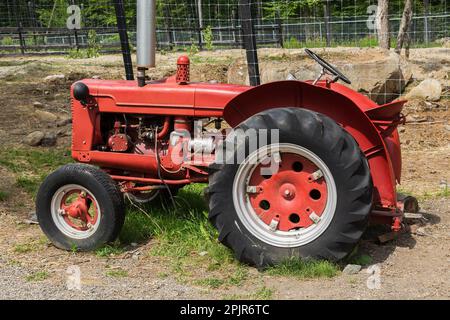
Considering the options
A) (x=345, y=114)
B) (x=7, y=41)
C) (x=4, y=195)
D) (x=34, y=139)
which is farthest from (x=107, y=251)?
(x=7, y=41)

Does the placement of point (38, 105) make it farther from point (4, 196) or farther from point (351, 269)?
point (351, 269)

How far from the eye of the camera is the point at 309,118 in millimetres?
4445

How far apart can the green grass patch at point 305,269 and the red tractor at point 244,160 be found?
52mm

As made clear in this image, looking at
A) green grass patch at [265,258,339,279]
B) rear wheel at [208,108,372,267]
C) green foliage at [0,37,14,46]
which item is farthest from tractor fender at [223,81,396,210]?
green foliage at [0,37,14,46]

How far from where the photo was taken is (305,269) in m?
4.41

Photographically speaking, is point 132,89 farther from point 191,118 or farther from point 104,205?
point 104,205

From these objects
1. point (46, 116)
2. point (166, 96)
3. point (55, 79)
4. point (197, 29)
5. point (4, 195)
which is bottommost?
point (4, 195)

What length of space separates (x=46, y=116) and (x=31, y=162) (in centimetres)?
286

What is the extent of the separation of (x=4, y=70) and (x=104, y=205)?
12846 mm

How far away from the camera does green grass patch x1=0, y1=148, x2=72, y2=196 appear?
7285 millimetres

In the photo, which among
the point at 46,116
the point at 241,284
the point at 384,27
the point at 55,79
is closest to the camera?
the point at 241,284

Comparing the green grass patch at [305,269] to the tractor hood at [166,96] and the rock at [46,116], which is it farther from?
the rock at [46,116]

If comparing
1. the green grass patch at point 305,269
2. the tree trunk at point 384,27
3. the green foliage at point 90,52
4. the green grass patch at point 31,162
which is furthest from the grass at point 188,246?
the green foliage at point 90,52

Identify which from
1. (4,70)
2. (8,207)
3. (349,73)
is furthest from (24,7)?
(8,207)
